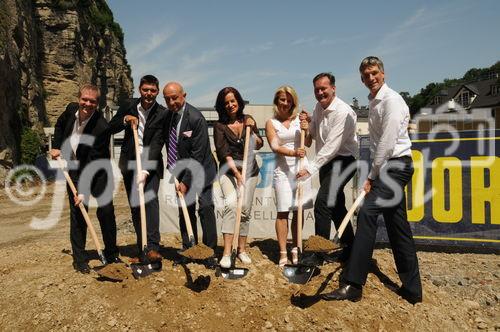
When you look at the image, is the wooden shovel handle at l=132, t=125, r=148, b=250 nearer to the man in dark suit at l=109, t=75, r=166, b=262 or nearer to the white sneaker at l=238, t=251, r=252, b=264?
the man in dark suit at l=109, t=75, r=166, b=262

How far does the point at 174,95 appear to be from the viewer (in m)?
4.07

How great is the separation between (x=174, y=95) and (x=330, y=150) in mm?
1730

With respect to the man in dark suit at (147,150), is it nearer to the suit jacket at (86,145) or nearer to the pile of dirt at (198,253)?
the suit jacket at (86,145)

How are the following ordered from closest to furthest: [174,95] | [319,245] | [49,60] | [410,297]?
[319,245]
[410,297]
[174,95]
[49,60]

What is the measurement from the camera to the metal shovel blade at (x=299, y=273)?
149 inches

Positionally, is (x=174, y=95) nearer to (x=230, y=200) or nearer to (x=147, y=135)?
(x=147, y=135)

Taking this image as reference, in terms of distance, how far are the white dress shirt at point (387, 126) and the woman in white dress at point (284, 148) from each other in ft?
2.98

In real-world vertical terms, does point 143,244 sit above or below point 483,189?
below

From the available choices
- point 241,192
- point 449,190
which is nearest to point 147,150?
point 241,192

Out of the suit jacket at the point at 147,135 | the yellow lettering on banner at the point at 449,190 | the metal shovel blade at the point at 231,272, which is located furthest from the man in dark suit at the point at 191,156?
the yellow lettering on banner at the point at 449,190

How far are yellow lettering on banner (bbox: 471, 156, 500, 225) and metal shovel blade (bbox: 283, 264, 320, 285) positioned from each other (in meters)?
2.75

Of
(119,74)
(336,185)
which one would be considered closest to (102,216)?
(336,185)

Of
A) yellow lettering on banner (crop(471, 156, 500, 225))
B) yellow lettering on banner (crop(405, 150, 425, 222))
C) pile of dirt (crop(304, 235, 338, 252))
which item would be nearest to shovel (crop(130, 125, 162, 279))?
pile of dirt (crop(304, 235, 338, 252))

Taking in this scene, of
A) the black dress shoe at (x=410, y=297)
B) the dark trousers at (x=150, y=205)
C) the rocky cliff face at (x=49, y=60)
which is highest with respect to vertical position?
the rocky cliff face at (x=49, y=60)
